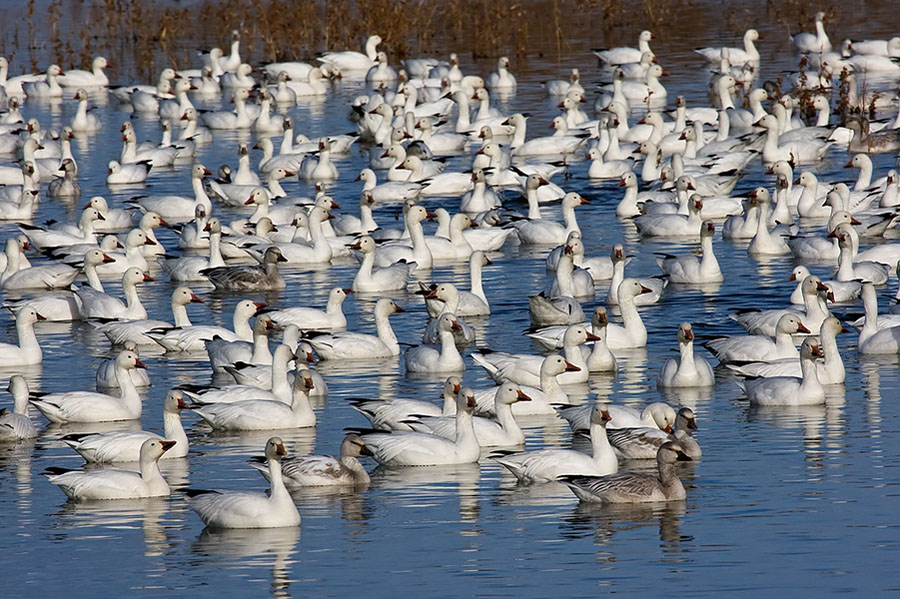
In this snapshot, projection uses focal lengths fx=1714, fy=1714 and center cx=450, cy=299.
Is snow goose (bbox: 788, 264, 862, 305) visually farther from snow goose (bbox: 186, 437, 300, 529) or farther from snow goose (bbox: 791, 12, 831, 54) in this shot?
snow goose (bbox: 791, 12, 831, 54)

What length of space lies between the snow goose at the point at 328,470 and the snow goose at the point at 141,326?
19.9 ft

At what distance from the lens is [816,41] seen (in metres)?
43.8

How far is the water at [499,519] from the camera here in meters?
11.1

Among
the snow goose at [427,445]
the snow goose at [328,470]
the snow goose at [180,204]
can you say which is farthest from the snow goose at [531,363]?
the snow goose at [180,204]

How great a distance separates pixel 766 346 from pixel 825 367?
767 mm

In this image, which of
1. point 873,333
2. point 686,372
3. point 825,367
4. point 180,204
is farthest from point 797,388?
point 180,204

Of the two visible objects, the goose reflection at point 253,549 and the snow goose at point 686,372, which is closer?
the goose reflection at point 253,549

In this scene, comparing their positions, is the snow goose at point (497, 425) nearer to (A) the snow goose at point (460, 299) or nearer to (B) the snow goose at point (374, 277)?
(A) the snow goose at point (460, 299)

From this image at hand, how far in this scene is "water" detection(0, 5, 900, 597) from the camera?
11102mm

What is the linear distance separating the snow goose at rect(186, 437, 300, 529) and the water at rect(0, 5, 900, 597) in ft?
0.31

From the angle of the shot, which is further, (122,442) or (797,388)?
(797,388)

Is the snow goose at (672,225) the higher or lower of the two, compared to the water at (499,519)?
higher

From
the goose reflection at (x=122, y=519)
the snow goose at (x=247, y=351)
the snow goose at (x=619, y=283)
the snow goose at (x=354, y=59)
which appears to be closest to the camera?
the goose reflection at (x=122, y=519)

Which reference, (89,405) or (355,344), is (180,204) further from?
(89,405)
